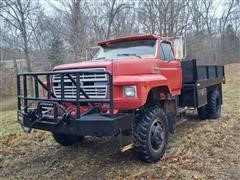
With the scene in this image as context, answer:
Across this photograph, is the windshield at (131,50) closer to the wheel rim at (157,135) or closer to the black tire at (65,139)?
the wheel rim at (157,135)

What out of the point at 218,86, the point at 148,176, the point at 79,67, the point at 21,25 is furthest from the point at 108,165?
the point at 21,25

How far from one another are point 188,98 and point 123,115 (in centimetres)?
336

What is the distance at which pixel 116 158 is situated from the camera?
618 cm

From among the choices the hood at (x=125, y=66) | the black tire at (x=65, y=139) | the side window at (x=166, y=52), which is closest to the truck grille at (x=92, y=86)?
the hood at (x=125, y=66)

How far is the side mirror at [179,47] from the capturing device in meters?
7.51

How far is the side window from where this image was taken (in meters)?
6.98

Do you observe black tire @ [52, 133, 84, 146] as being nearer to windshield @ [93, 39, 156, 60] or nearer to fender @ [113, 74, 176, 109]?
windshield @ [93, 39, 156, 60]

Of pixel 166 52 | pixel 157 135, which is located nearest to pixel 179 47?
pixel 166 52

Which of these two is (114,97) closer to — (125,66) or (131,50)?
(125,66)

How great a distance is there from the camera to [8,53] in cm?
2791

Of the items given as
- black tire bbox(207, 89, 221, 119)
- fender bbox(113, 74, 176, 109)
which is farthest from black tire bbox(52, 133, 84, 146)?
black tire bbox(207, 89, 221, 119)

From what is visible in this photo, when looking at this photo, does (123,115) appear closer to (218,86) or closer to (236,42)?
(218,86)

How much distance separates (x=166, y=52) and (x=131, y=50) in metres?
0.80

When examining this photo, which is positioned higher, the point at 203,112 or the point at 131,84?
the point at 131,84
